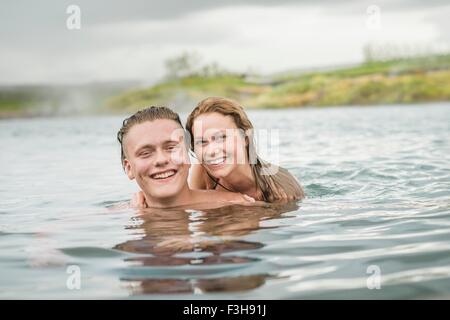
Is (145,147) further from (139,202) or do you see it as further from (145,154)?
(139,202)

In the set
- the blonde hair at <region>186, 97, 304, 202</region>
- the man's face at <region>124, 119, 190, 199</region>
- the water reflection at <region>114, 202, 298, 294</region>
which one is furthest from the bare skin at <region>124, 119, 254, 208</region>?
the blonde hair at <region>186, 97, 304, 202</region>

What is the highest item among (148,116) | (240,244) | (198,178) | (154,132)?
(148,116)

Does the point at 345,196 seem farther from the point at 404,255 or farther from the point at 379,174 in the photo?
the point at 404,255

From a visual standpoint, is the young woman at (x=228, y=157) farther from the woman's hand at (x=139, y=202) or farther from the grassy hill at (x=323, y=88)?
the grassy hill at (x=323, y=88)

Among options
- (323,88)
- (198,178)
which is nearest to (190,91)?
(323,88)

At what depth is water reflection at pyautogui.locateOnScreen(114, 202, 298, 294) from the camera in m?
3.93

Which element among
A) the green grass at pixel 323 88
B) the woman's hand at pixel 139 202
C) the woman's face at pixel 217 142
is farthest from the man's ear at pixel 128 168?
the green grass at pixel 323 88

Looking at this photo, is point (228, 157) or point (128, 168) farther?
point (228, 157)

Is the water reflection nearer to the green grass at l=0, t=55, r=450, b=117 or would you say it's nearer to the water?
the water

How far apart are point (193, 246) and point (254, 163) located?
233cm

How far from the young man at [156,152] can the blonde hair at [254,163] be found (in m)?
0.44

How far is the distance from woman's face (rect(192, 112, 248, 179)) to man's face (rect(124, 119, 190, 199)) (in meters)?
0.32

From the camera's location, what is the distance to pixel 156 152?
235 inches

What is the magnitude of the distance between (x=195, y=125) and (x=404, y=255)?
2.67 metres
